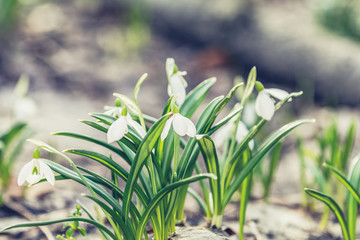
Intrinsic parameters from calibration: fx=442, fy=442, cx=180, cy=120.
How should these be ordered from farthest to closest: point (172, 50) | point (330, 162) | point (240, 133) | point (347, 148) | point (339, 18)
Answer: point (172, 50) < point (339, 18) < point (347, 148) < point (330, 162) < point (240, 133)

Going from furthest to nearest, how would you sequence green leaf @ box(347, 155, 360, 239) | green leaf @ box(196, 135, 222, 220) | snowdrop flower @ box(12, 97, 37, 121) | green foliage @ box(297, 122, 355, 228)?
snowdrop flower @ box(12, 97, 37, 121)
green foliage @ box(297, 122, 355, 228)
green leaf @ box(347, 155, 360, 239)
green leaf @ box(196, 135, 222, 220)

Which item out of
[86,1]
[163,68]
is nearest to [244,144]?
[163,68]

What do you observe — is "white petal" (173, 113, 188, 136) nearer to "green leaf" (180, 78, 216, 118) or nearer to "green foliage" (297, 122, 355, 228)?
A: "green leaf" (180, 78, 216, 118)

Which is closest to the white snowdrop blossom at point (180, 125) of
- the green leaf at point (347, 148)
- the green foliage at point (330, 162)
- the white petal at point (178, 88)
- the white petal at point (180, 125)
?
the white petal at point (180, 125)

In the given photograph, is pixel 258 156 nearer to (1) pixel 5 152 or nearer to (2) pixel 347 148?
(2) pixel 347 148

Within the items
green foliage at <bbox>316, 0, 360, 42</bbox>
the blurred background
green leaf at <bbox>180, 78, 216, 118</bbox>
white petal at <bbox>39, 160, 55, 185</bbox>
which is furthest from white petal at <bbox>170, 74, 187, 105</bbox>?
green foliage at <bbox>316, 0, 360, 42</bbox>

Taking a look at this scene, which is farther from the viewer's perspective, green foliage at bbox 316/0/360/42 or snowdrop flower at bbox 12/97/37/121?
green foliage at bbox 316/0/360/42

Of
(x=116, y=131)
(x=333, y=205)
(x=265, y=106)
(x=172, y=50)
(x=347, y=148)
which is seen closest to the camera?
(x=116, y=131)

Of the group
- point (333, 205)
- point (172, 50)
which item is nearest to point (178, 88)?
point (333, 205)
